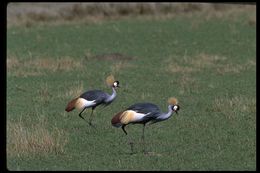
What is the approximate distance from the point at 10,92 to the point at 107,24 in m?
16.0

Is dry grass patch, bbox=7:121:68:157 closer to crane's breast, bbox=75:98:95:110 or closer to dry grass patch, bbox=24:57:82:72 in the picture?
crane's breast, bbox=75:98:95:110

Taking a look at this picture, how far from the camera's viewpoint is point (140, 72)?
19234 mm

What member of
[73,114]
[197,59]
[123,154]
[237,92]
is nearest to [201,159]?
[123,154]

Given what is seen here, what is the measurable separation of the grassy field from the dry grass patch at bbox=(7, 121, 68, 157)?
0.05 ft

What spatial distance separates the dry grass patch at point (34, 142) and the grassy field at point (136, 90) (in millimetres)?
16

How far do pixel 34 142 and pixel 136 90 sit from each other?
6.43m

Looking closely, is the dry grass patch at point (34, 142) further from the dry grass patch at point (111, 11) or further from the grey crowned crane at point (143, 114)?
the dry grass patch at point (111, 11)

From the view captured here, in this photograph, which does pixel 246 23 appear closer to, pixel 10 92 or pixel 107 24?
pixel 107 24

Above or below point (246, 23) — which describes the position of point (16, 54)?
below

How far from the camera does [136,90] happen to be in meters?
16.2

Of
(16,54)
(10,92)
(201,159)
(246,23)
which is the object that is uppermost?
(246,23)

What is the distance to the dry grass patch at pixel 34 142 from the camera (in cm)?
988

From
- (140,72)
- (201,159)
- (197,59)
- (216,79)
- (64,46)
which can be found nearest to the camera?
(201,159)

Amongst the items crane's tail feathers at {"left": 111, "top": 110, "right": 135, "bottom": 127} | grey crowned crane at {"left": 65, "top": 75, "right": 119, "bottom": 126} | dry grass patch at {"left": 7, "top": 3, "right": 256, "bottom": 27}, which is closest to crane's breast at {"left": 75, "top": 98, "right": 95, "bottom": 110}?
grey crowned crane at {"left": 65, "top": 75, "right": 119, "bottom": 126}
